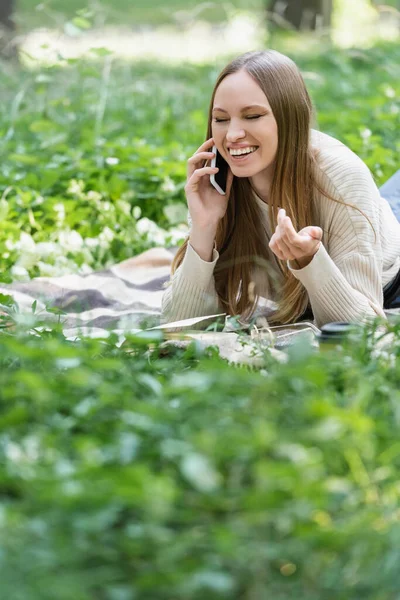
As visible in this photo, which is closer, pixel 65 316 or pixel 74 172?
pixel 65 316

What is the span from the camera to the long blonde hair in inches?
125

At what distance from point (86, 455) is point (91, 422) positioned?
0.93 ft

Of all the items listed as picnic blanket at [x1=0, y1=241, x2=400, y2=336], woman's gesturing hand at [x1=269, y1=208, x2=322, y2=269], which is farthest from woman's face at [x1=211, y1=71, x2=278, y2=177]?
picnic blanket at [x1=0, y1=241, x2=400, y2=336]

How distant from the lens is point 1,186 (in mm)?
4934

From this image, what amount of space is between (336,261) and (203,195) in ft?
1.64

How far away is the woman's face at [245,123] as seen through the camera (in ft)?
10.2

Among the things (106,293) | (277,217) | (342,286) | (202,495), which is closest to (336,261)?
(342,286)

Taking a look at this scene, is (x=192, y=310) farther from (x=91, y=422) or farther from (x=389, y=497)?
(x=389, y=497)

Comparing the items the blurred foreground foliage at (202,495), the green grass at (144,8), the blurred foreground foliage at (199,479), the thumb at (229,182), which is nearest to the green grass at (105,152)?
→ the thumb at (229,182)

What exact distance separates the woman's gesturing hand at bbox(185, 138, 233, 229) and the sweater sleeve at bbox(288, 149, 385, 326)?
0.33 m

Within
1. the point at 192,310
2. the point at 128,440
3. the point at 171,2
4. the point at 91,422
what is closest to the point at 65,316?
the point at 192,310

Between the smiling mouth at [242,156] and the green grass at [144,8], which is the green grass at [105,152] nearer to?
the smiling mouth at [242,156]

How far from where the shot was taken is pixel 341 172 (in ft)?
10.7

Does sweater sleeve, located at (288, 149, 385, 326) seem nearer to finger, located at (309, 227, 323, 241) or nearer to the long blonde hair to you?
the long blonde hair
